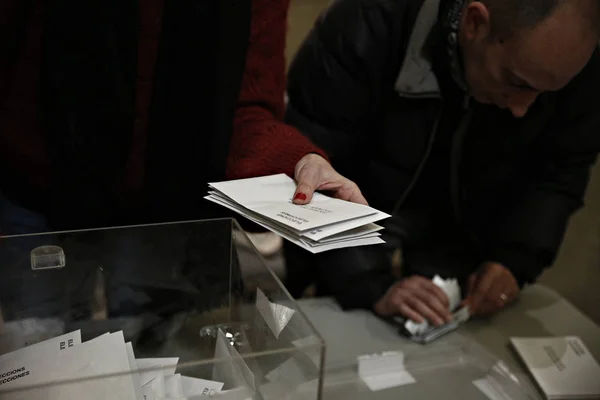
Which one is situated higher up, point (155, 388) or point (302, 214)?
point (302, 214)

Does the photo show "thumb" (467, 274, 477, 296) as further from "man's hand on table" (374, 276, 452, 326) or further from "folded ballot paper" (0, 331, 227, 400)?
"folded ballot paper" (0, 331, 227, 400)

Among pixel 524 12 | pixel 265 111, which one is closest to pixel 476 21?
pixel 524 12

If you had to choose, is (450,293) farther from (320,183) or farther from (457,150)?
(320,183)

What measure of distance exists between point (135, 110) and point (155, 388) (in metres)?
0.35

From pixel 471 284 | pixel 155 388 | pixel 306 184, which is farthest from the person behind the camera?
pixel 471 284

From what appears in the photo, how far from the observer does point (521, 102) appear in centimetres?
92

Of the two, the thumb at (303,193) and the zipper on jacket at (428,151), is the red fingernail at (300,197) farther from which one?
the zipper on jacket at (428,151)

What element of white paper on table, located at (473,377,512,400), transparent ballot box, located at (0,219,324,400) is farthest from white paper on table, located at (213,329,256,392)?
white paper on table, located at (473,377,512,400)

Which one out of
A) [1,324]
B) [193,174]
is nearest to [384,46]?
[193,174]

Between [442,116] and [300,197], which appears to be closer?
[300,197]

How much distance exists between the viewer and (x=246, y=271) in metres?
0.65

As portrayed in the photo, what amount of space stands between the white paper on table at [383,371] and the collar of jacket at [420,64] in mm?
386

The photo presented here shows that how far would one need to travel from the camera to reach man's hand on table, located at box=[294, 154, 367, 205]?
1.90 ft

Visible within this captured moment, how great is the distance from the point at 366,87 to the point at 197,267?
39 cm
